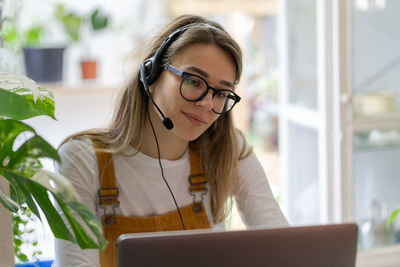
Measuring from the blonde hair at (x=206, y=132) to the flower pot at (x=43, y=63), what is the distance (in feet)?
4.66

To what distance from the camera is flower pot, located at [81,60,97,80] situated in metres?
2.87

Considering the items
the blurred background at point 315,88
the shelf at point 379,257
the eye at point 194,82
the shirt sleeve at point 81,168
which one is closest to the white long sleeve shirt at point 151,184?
the shirt sleeve at point 81,168

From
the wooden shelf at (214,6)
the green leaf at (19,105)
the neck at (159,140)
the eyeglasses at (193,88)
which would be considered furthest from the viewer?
the wooden shelf at (214,6)

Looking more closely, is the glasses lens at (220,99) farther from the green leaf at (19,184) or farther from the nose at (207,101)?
the green leaf at (19,184)

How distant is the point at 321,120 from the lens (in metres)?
2.56

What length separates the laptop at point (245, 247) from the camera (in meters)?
0.82

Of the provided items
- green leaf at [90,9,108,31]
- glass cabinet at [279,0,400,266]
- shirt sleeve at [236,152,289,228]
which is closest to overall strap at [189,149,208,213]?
shirt sleeve at [236,152,289,228]

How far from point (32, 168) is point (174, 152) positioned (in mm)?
679

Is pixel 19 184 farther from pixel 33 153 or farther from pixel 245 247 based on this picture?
pixel 245 247

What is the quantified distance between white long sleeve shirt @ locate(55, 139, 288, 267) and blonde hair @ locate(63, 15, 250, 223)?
0.10ft

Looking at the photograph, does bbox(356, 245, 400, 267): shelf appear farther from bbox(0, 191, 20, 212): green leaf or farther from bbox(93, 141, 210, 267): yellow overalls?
bbox(0, 191, 20, 212): green leaf

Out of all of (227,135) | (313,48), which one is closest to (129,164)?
(227,135)

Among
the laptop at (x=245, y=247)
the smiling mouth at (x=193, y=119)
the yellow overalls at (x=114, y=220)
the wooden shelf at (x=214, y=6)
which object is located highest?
the wooden shelf at (x=214, y=6)

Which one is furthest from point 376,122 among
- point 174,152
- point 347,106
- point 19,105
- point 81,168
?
point 19,105
